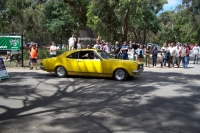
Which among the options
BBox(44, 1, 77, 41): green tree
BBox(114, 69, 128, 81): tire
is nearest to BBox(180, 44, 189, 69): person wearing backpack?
BBox(114, 69, 128, 81): tire

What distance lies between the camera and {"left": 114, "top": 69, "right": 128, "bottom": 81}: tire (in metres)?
11.1

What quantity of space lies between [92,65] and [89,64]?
0.50ft

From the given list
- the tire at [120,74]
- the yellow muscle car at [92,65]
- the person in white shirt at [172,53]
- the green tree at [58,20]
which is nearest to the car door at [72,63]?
the yellow muscle car at [92,65]

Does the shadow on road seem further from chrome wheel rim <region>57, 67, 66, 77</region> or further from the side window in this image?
the side window

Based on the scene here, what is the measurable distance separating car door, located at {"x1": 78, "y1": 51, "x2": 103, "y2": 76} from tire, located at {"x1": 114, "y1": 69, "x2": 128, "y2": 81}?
718 millimetres

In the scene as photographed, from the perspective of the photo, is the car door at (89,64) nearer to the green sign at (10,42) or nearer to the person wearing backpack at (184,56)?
the green sign at (10,42)

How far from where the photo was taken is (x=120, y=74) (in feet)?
36.8

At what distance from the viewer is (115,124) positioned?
5508 mm

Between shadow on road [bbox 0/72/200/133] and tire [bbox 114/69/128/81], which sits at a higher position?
tire [bbox 114/69/128/81]

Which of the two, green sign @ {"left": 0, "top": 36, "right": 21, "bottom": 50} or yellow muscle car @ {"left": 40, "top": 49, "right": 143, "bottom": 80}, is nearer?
yellow muscle car @ {"left": 40, "top": 49, "right": 143, "bottom": 80}

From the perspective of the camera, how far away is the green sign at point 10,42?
16297 mm

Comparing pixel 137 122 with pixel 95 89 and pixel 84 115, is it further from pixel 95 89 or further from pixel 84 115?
pixel 95 89

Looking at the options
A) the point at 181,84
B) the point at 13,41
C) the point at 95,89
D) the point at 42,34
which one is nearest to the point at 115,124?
the point at 95,89

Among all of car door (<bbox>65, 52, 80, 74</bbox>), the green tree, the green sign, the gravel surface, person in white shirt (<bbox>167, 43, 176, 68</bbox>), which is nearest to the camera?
the gravel surface
